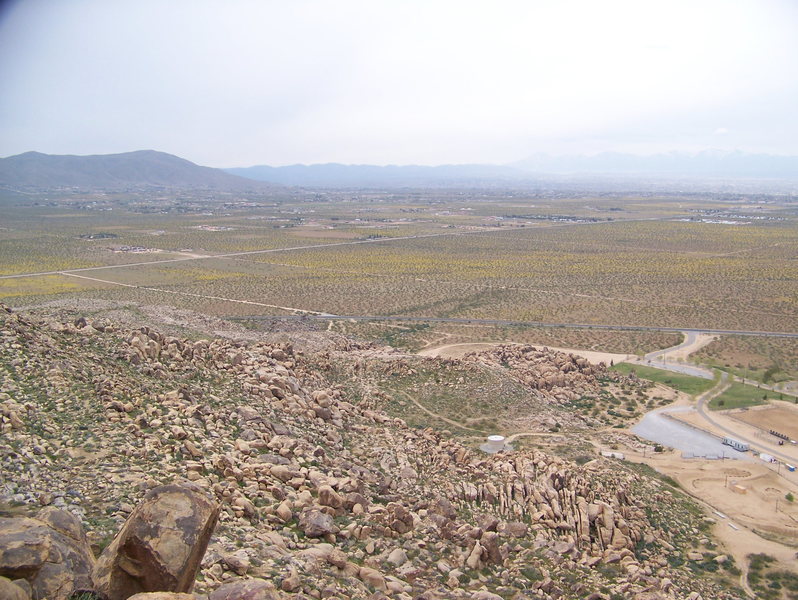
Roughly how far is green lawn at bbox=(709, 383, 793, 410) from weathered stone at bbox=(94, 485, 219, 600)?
3213 centimetres

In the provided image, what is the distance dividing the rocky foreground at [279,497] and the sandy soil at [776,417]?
39.0 feet

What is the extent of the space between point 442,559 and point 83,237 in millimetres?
127458

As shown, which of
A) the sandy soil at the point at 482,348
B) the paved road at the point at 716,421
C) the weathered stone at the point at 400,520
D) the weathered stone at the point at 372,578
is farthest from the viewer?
the sandy soil at the point at 482,348

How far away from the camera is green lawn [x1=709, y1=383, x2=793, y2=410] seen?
34750 mm

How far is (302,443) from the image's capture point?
63.1 feet

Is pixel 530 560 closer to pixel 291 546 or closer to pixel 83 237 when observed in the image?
pixel 291 546

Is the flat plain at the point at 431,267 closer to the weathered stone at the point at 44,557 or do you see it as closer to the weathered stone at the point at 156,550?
the weathered stone at the point at 44,557

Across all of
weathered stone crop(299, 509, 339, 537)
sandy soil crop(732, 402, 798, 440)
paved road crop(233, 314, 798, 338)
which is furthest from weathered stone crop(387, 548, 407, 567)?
paved road crop(233, 314, 798, 338)

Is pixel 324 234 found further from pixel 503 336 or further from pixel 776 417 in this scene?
pixel 776 417

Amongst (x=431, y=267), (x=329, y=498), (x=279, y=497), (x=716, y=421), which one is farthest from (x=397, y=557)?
(x=431, y=267)

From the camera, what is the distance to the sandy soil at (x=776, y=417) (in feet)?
103

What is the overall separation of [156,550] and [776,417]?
33271 mm

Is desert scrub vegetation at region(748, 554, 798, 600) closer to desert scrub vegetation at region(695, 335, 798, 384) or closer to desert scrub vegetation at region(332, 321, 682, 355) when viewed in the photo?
desert scrub vegetation at region(695, 335, 798, 384)

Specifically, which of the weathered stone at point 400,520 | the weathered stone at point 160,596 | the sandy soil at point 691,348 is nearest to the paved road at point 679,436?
the sandy soil at point 691,348
